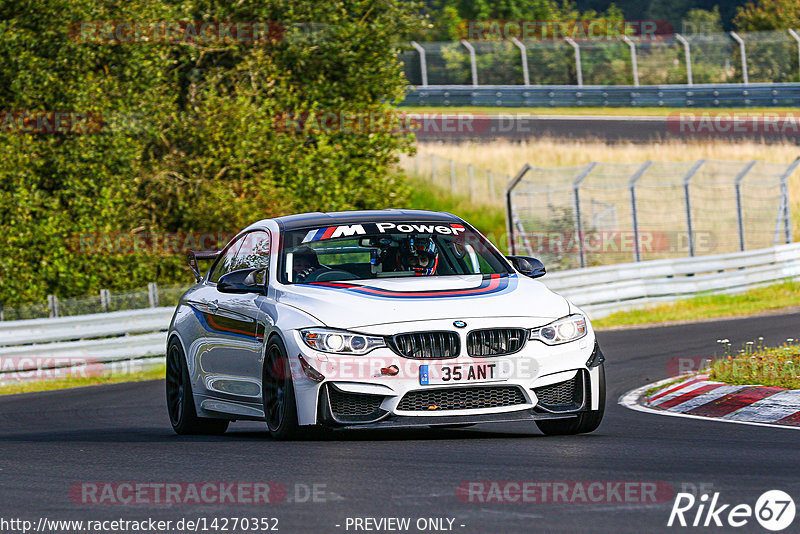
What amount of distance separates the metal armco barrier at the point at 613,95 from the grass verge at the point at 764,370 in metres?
34.1

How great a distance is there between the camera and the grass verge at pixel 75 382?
1905 cm

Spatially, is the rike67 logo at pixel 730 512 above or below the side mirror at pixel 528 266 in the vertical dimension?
below

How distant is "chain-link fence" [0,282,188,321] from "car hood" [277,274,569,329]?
12322 mm

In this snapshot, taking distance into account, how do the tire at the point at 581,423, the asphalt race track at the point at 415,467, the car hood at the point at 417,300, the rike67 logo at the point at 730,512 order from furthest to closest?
the tire at the point at 581,423
the car hood at the point at 417,300
the asphalt race track at the point at 415,467
the rike67 logo at the point at 730,512

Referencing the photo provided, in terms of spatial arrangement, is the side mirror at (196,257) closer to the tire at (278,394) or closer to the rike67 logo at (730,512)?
the tire at (278,394)

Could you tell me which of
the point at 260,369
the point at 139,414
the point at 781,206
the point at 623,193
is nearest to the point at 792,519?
the point at 260,369

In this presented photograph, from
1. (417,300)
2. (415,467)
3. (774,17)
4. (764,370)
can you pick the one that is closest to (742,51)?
(774,17)

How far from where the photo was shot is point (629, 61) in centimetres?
5475

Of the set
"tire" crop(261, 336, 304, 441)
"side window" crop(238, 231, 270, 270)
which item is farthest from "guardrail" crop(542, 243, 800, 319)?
"tire" crop(261, 336, 304, 441)

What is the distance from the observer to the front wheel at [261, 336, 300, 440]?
8.75m

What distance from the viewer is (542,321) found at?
879cm

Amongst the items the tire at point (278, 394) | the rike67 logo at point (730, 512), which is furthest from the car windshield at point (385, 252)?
the rike67 logo at point (730, 512)

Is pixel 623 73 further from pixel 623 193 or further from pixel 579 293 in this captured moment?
pixel 579 293

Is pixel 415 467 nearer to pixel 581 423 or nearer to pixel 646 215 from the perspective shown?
pixel 581 423
